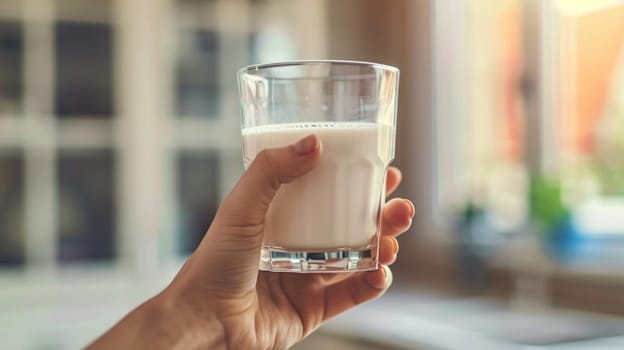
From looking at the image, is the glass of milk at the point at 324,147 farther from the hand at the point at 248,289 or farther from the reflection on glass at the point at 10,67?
the reflection on glass at the point at 10,67

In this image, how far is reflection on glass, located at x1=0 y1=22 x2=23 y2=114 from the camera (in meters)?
2.62

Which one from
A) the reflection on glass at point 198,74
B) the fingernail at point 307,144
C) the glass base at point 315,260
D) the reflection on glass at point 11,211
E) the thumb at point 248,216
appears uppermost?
the reflection on glass at point 198,74

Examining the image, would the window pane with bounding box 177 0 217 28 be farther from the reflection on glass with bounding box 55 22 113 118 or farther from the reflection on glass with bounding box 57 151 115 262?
the reflection on glass with bounding box 57 151 115 262

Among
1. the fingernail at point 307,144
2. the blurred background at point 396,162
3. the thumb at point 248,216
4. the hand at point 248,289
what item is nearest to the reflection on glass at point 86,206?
the blurred background at point 396,162

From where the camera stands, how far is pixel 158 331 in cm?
85

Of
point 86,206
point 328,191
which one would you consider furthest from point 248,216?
point 86,206

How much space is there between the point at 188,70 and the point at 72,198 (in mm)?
591

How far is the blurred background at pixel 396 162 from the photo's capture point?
2.28m

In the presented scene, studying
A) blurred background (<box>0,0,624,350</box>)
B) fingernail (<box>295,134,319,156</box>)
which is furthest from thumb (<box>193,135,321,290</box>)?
blurred background (<box>0,0,624,350</box>)

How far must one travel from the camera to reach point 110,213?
273cm

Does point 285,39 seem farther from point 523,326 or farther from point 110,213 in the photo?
point 523,326

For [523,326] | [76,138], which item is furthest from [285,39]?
[523,326]

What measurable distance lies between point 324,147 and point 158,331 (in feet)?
0.86

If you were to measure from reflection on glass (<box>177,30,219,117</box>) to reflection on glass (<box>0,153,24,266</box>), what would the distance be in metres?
0.58
